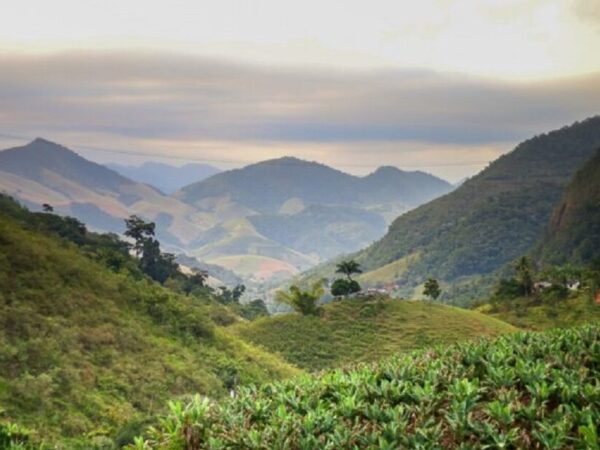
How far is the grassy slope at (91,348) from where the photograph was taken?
129 ft

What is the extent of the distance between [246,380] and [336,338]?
3111 cm

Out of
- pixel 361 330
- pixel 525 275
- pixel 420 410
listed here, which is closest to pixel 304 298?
pixel 361 330

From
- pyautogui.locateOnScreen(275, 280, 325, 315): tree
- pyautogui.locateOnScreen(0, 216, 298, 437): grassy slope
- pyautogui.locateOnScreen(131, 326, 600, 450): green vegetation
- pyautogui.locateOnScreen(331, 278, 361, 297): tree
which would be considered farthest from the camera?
pyautogui.locateOnScreen(331, 278, 361, 297): tree

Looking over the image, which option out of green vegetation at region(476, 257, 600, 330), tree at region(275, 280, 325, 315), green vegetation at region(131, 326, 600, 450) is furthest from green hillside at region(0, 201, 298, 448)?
green vegetation at region(476, 257, 600, 330)

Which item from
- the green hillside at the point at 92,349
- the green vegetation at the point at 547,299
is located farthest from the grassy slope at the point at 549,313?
the green hillside at the point at 92,349

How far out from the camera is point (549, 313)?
95812mm

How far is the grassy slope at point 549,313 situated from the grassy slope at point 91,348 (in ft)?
151

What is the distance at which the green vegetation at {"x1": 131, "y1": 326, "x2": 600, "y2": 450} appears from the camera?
16.6 metres

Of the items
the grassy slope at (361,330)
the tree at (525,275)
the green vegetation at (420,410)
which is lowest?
the grassy slope at (361,330)

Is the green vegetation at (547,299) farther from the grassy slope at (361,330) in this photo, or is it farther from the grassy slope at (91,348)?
the grassy slope at (91,348)

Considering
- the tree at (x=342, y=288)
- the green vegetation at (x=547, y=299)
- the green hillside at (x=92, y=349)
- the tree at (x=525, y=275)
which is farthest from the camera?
the tree at (x=525, y=275)

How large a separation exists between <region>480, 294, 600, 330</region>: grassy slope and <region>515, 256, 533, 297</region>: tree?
2.78 meters

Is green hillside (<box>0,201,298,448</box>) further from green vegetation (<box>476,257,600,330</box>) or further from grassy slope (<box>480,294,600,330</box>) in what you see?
green vegetation (<box>476,257,600,330</box>)

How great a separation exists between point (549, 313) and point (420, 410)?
8536 cm
